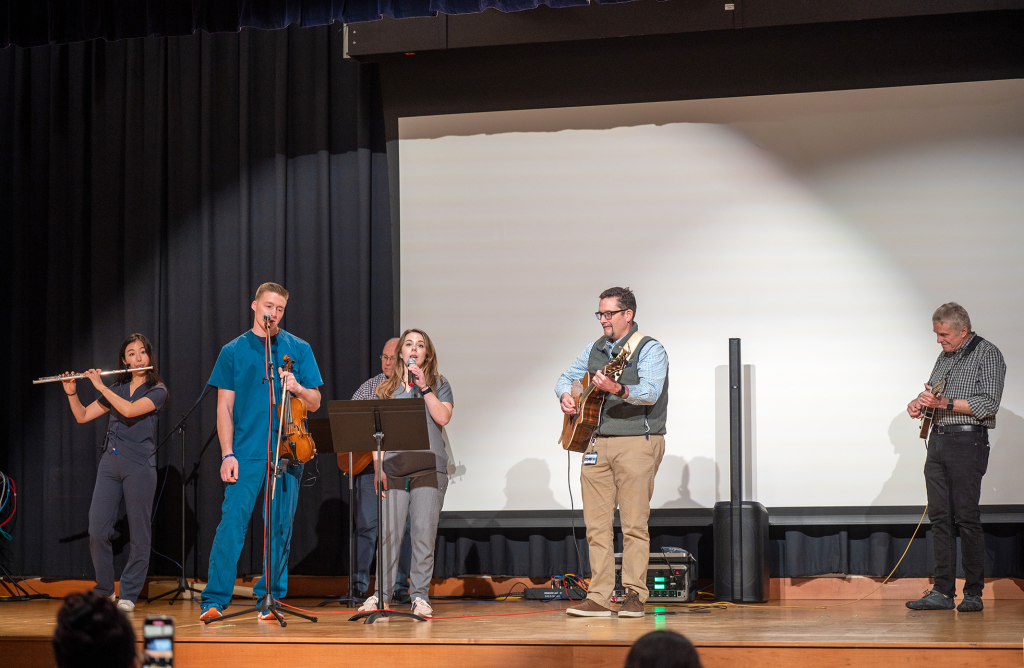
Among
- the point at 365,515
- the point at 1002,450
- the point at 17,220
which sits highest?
the point at 17,220

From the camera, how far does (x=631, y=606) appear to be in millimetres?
4848

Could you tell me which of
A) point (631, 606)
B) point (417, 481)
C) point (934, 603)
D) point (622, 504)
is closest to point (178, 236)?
point (417, 481)

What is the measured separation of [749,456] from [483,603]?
1877mm

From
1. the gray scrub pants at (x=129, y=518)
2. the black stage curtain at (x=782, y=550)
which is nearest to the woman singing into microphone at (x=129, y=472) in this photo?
the gray scrub pants at (x=129, y=518)

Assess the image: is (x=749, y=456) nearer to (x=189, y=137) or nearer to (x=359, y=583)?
(x=359, y=583)

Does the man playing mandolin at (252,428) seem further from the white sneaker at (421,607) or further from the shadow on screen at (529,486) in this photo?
the shadow on screen at (529,486)

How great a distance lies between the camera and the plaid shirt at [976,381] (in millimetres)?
5172

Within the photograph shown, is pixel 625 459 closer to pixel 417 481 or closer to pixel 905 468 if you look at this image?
pixel 417 481

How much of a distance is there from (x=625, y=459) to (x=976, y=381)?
2018 millimetres

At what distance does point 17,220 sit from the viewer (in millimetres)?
6945

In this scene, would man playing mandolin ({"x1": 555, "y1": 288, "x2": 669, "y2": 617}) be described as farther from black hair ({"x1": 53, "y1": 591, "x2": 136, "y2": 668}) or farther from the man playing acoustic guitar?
black hair ({"x1": 53, "y1": 591, "x2": 136, "y2": 668})

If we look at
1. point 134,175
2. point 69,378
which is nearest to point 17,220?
point 134,175

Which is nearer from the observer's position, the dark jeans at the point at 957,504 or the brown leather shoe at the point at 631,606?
the brown leather shoe at the point at 631,606

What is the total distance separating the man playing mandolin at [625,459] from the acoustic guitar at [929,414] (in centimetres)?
156
